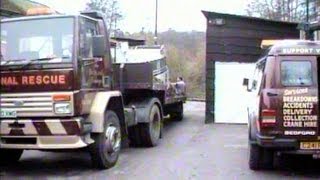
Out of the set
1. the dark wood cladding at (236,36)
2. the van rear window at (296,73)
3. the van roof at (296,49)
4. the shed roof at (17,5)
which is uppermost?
the shed roof at (17,5)

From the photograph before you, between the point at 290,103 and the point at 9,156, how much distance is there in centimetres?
502

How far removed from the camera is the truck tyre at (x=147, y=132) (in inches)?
488

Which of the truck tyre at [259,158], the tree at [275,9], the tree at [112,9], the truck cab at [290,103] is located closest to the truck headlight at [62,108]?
the truck cab at [290,103]

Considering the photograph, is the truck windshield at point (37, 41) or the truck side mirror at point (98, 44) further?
the truck side mirror at point (98, 44)

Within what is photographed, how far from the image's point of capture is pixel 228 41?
19.0 m

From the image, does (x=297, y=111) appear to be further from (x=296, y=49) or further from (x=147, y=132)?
(x=147, y=132)

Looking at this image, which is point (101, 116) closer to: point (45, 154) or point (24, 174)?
point (24, 174)

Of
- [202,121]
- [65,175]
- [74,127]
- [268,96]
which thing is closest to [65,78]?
[74,127]

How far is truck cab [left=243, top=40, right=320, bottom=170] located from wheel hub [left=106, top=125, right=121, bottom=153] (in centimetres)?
252

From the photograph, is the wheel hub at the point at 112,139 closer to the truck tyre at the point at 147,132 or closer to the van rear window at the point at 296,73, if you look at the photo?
the truck tyre at the point at 147,132

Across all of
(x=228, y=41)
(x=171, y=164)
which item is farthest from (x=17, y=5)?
(x=171, y=164)

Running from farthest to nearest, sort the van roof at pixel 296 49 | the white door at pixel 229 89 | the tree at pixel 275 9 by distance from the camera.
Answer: the tree at pixel 275 9 < the white door at pixel 229 89 < the van roof at pixel 296 49

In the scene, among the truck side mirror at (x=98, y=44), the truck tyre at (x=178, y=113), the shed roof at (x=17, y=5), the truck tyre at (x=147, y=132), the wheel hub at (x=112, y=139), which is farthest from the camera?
the truck tyre at (x=178, y=113)

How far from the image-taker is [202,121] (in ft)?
63.6
